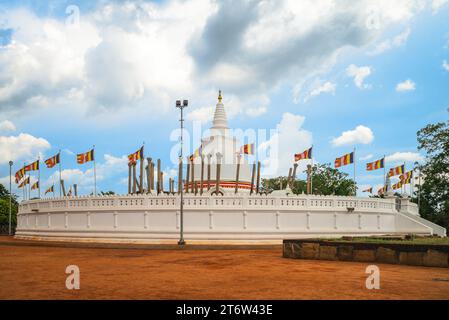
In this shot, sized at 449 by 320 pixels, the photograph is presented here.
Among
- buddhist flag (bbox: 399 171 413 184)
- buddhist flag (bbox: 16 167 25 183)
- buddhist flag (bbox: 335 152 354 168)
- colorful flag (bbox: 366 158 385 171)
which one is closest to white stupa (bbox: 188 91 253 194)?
buddhist flag (bbox: 335 152 354 168)

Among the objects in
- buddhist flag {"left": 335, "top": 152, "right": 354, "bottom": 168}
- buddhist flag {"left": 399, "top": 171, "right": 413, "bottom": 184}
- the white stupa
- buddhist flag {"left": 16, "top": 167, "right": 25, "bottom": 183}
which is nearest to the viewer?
buddhist flag {"left": 335, "top": 152, "right": 354, "bottom": 168}

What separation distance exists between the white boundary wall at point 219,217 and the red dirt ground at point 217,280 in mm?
10639

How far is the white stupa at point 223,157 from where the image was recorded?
43156 millimetres

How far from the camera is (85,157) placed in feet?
137

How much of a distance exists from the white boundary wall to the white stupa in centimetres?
915

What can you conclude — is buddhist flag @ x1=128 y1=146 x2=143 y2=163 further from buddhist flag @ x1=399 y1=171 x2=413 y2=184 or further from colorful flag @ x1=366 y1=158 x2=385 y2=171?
buddhist flag @ x1=399 y1=171 x2=413 y2=184

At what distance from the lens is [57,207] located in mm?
38188

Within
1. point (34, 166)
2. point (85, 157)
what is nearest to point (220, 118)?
point (85, 157)

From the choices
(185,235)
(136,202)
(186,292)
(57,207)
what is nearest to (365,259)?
(186,292)

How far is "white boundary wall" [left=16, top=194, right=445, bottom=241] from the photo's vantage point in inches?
1266

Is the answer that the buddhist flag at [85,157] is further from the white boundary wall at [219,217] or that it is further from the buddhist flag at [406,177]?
the buddhist flag at [406,177]

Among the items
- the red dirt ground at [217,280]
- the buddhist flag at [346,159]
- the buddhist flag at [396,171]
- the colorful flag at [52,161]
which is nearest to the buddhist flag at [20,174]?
the colorful flag at [52,161]
